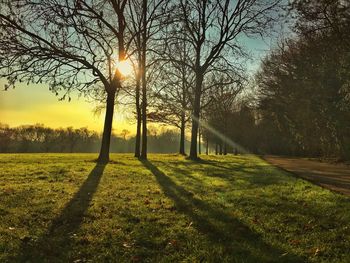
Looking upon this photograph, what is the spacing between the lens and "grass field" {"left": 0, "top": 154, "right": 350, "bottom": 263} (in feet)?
20.1

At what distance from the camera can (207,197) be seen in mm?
10867

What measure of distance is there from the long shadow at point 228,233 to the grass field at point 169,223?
2 centimetres

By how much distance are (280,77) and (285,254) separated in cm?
3479

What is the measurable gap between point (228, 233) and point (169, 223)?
126 centimetres

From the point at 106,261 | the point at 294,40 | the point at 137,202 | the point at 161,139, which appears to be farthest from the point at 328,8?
the point at 161,139

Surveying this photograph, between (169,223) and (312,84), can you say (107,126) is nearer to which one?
(169,223)

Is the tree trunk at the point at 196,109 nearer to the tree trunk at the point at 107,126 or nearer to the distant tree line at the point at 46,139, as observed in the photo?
the tree trunk at the point at 107,126

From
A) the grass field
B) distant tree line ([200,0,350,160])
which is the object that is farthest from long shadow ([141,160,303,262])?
distant tree line ([200,0,350,160])

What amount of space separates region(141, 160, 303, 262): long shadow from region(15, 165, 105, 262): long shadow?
2257 millimetres

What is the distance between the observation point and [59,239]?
6727 millimetres

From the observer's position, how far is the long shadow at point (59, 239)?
5897mm

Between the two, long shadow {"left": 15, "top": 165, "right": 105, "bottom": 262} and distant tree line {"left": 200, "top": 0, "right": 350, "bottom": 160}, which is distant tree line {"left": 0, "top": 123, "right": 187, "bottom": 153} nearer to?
distant tree line {"left": 200, "top": 0, "right": 350, "bottom": 160}

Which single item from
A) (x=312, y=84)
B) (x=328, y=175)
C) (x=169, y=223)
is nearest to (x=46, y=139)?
(x=312, y=84)

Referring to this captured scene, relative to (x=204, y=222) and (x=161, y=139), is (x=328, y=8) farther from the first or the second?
(x=161, y=139)
